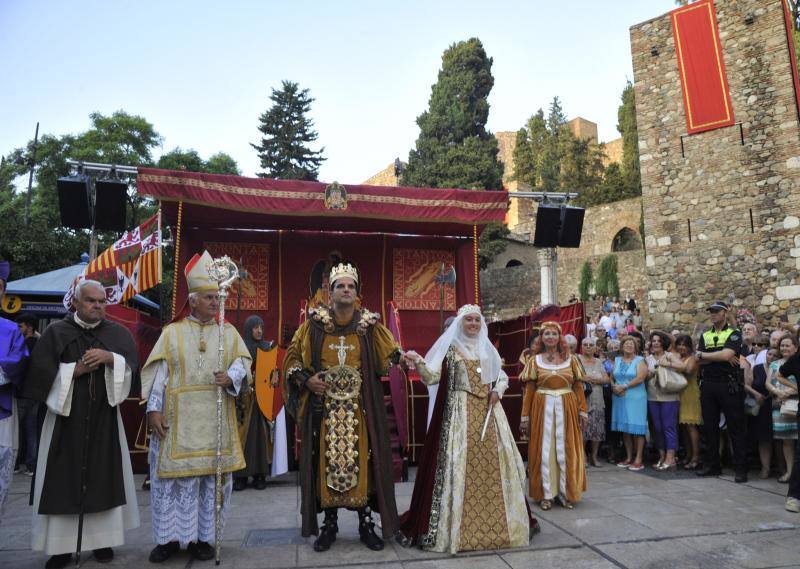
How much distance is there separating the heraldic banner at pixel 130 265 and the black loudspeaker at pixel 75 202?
93 cm

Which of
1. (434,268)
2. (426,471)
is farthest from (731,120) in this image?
(426,471)

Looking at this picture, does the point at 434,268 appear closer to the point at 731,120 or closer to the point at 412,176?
the point at 731,120

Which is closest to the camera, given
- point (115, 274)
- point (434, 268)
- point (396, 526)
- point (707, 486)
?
point (396, 526)

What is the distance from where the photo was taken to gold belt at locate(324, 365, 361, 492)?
3.93 m

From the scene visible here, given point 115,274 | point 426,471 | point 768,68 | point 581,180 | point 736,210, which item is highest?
point 581,180

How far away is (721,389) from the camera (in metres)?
6.33

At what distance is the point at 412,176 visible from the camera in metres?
29.9

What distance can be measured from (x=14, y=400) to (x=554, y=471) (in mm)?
4373

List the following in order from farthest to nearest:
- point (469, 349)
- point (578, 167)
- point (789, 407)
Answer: point (578, 167)
point (789, 407)
point (469, 349)

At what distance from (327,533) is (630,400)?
465cm

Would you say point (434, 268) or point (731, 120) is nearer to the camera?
point (434, 268)

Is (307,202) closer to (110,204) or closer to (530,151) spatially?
(110,204)

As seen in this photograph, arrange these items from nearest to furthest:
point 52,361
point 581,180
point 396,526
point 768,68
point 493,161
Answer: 1. point 52,361
2. point 396,526
3. point 768,68
4. point 493,161
5. point 581,180

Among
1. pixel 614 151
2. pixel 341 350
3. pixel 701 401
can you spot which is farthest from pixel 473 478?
pixel 614 151
